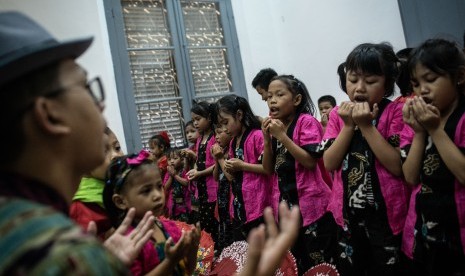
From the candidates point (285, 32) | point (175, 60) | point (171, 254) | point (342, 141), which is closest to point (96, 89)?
point (171, 254)

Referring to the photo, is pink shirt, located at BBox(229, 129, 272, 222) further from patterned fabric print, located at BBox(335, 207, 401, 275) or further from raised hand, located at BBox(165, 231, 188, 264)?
raised hand, located at BBox(165, 231, 188, 264)

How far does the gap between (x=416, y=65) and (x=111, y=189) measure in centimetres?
120

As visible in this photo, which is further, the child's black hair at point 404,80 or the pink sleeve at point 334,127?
the pink sleeve at point 334,127

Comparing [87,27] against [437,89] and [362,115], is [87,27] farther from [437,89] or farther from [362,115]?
[437,89]

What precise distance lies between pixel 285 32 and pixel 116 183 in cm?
400

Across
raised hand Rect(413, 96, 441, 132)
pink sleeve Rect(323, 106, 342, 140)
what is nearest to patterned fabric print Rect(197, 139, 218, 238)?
pink sleeve Rect(323, 106, 342, 140)

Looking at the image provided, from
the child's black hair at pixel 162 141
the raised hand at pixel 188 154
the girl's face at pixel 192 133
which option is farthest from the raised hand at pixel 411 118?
the child's black hair at pixel 162 141

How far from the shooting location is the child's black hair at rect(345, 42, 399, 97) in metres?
1.72

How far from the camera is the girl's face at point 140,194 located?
1.57 m

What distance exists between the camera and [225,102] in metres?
2.83

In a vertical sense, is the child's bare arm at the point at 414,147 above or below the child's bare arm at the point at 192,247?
above

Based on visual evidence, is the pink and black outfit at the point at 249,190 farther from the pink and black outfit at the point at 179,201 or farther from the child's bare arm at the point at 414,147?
the pink and black outfit at the point at 179,201

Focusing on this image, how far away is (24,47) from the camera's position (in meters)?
0.65

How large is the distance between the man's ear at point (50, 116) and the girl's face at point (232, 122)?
82.9 inches
